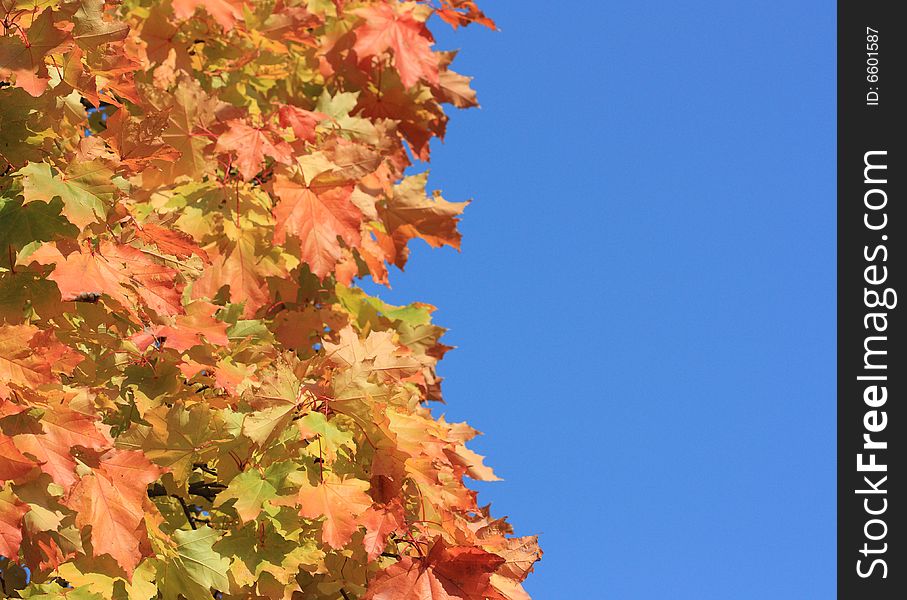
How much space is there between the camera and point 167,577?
3.54 metres

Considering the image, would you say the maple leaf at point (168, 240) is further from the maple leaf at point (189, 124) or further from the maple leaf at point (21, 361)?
the maple leaf at point (189, 124)

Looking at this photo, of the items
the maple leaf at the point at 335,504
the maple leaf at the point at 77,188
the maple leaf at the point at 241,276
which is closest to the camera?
the maple leaf at the point at 77,188

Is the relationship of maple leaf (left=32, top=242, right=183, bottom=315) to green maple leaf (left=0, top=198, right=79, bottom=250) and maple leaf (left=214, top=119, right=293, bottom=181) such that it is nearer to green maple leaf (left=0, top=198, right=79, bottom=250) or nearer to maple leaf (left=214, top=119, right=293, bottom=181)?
green maple leaf (left=0, top=198, right=79, bottom=250)

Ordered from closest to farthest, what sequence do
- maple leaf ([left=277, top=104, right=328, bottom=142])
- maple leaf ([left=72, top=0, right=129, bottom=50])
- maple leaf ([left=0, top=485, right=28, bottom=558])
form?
1. maple leaf ([left=0, top=485, right=28, bottom=558])
2. maple leaf ([left=72, top=0, right=129, bottom=50])
3. maple leaf ([left=277, top=104, right=328, bottom=142])

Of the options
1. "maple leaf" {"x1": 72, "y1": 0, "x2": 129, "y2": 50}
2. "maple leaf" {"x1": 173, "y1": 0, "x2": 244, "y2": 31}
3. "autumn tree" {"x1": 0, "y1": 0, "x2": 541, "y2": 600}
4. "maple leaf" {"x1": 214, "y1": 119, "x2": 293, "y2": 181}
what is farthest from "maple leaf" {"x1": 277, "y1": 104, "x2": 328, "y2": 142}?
"maple leaf" {"x1": 72, "y1": 0, "x2": 129, "y2": 50}

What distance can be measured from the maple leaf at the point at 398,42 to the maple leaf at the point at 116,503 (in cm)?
256

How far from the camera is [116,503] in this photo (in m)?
3.20

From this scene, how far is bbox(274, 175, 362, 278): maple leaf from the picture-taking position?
4199 millimetres

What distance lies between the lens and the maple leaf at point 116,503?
3.14 meters

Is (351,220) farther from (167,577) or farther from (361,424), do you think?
(167,577)

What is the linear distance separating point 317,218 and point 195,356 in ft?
2.51

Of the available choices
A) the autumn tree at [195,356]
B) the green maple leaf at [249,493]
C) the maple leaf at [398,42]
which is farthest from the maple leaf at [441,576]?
the maple leaf at [398,42]

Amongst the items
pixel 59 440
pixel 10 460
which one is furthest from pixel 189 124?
pixel 10 460
